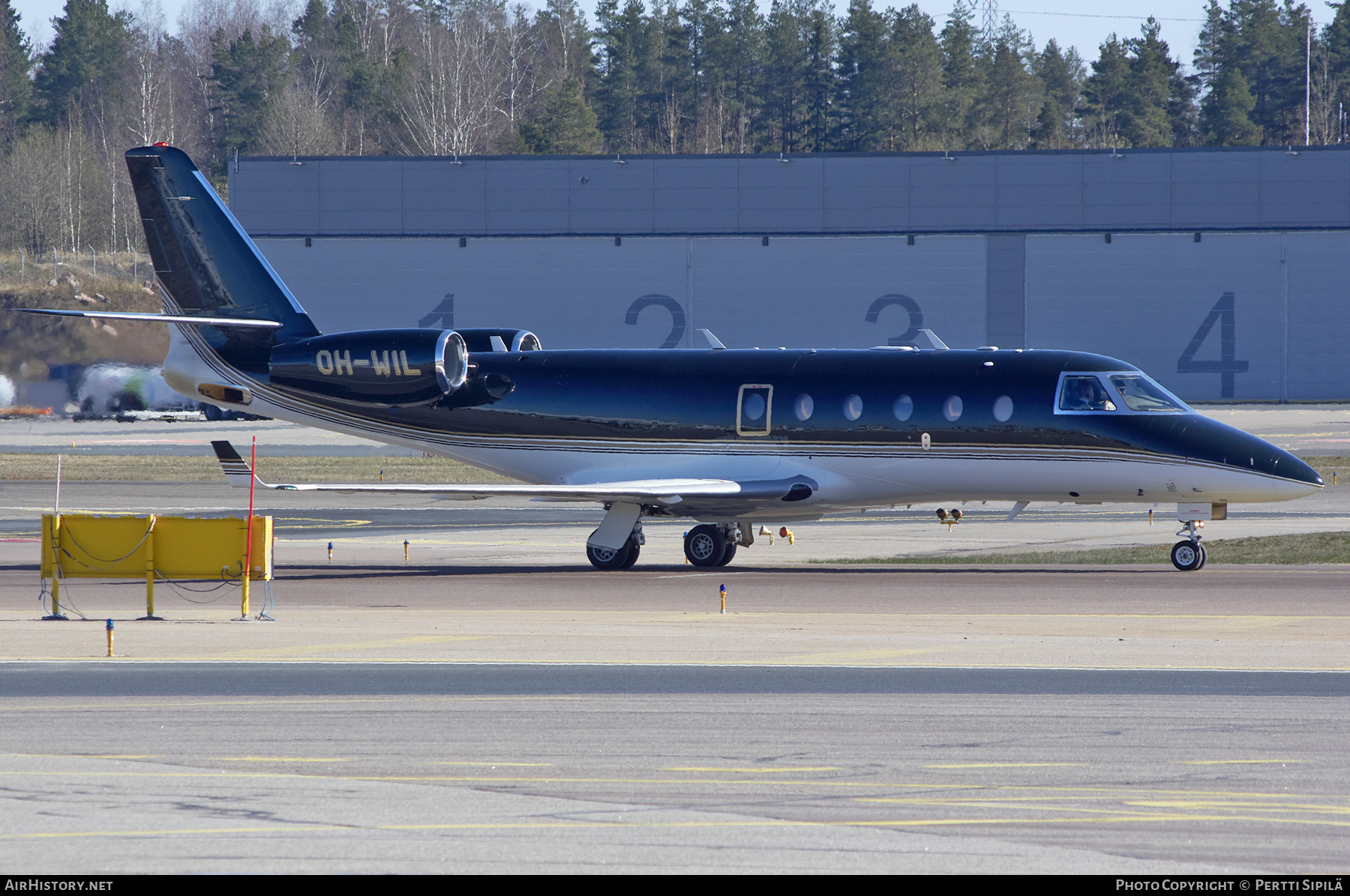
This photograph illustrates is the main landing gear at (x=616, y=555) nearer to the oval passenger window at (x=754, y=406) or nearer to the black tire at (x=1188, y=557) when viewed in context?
the oval passenger window at (x=754, y=406)

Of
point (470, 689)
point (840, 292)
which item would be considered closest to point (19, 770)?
point (470, 689)

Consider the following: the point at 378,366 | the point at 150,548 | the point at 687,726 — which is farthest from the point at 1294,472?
the point at 150,548

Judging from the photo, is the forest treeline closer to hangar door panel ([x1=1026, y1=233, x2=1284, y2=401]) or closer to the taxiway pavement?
hangar door panel ([x1=1026, y1=233, x2=1284, y2=401])

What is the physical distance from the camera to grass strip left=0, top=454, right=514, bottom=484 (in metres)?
42.1

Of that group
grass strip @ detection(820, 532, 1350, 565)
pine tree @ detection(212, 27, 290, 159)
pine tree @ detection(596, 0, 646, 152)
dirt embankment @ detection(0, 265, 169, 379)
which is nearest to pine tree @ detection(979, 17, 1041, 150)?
pine tree @ detection(596, 0, 646, 152)

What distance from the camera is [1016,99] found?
124 meters

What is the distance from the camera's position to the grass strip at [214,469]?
1658 inches

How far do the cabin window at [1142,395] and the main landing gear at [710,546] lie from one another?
6506 millimetres

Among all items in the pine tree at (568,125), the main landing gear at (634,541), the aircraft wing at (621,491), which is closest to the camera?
the aircraft wing at (621,491)

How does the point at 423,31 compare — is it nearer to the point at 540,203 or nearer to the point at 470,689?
the point at 540,203

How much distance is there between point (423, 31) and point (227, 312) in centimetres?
10655

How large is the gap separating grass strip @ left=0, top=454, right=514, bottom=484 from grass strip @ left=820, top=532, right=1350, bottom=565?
17.3m

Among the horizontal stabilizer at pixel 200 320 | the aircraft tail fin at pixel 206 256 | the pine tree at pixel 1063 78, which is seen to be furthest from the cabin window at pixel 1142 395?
the pine tree at pixel 1063 78

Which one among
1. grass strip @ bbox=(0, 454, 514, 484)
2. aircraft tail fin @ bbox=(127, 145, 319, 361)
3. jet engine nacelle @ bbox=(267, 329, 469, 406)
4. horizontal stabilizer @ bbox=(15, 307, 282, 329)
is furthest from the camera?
grass strip @ bbox=(0, 454, 514, 484)
